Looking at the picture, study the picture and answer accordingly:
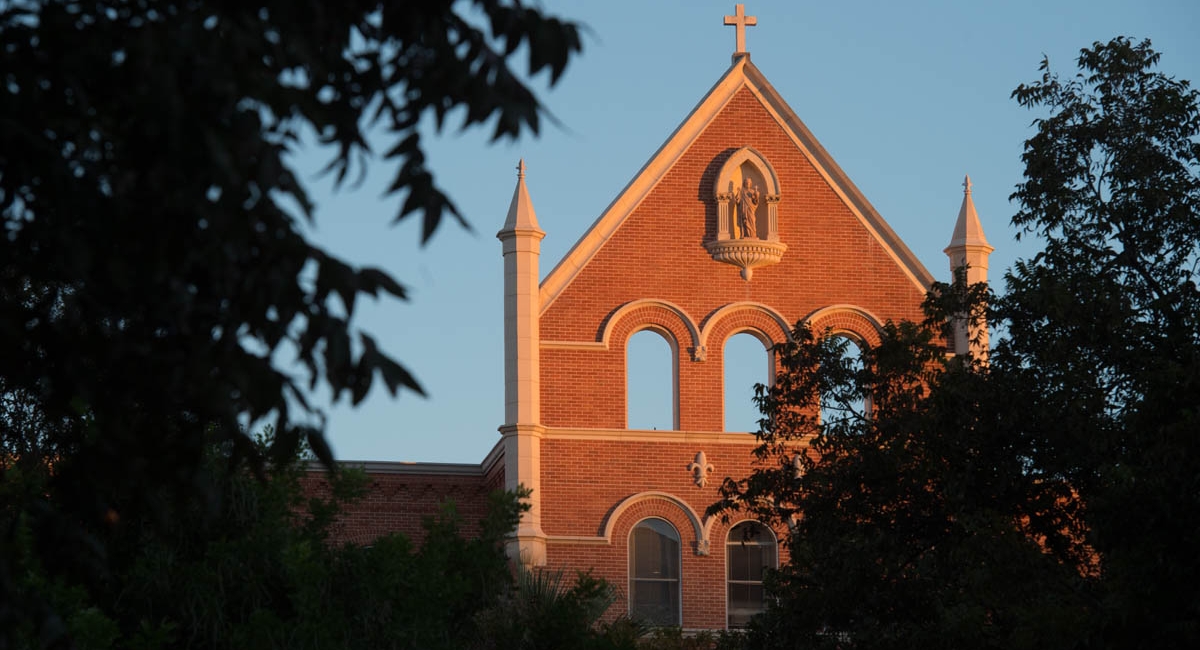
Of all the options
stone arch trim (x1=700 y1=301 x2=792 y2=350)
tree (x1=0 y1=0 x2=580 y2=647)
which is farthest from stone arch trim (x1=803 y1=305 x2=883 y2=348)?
tree (x1=0 y1=0 x2=580 y2=647)

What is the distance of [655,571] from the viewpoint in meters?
30.4

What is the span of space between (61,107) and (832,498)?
15838 mm

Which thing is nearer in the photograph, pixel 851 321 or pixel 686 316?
pixel 686 316

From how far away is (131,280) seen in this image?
5273mm

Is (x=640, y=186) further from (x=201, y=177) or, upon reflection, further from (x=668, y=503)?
(x=201, y=177)

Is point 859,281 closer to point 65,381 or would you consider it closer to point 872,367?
point 872,367

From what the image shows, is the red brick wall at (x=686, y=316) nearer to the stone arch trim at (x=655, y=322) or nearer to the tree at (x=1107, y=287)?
the stone arch trim at (x=655, y=322)

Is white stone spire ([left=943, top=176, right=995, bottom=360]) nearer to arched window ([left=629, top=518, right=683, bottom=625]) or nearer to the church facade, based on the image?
the church facade

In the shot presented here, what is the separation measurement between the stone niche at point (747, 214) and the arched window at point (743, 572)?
4.74 metres

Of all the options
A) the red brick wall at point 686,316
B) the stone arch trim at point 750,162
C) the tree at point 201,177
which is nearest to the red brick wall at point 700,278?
the red brick wall at point 686,316

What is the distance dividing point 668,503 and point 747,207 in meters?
5.61

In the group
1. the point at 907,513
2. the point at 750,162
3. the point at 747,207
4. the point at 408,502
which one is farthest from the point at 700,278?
the point at 907,513

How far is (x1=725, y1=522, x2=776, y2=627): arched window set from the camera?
100 ft

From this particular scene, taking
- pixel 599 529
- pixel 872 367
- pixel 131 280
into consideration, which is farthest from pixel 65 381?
pixel 599 529
